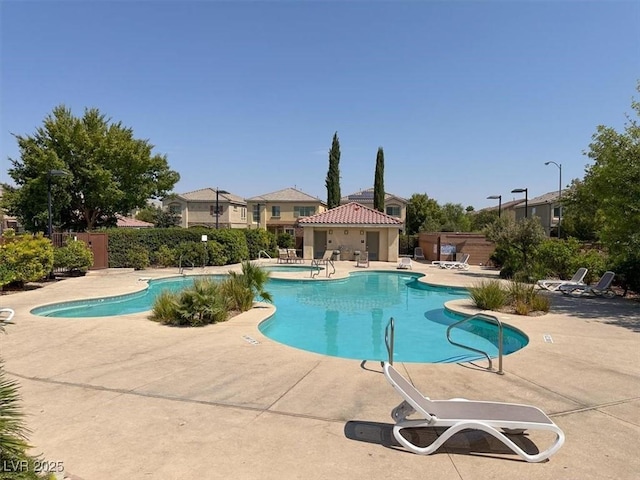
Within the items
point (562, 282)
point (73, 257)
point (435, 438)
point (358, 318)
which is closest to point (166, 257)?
point (73, 257)

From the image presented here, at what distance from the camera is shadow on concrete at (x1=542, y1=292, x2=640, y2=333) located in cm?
1041

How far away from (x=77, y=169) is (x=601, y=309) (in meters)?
31.1

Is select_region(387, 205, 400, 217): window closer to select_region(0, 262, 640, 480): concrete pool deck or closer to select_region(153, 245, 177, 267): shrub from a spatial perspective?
select_region(153, 245, 177, 267): shrub

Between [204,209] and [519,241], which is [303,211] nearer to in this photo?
[204,209]

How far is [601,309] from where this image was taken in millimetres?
12156

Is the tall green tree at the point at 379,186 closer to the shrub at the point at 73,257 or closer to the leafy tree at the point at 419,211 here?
the leafy tree at the point at 419,211

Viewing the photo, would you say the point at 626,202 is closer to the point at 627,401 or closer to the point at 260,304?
the point at 627,401

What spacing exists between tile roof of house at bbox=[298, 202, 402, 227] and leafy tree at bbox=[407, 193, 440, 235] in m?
19.7

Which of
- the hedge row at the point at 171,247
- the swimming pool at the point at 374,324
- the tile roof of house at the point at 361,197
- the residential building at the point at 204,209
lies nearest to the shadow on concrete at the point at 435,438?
the swimming pool at the point at 374,324

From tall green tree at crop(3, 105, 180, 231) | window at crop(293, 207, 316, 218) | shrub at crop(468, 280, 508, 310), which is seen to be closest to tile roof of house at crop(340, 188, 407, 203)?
window at crop(293, 207, 316, 218)

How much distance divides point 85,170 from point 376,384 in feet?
94.1

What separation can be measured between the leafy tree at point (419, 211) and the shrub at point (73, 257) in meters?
37.5

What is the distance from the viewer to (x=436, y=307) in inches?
570

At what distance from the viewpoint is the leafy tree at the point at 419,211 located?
4934cm
